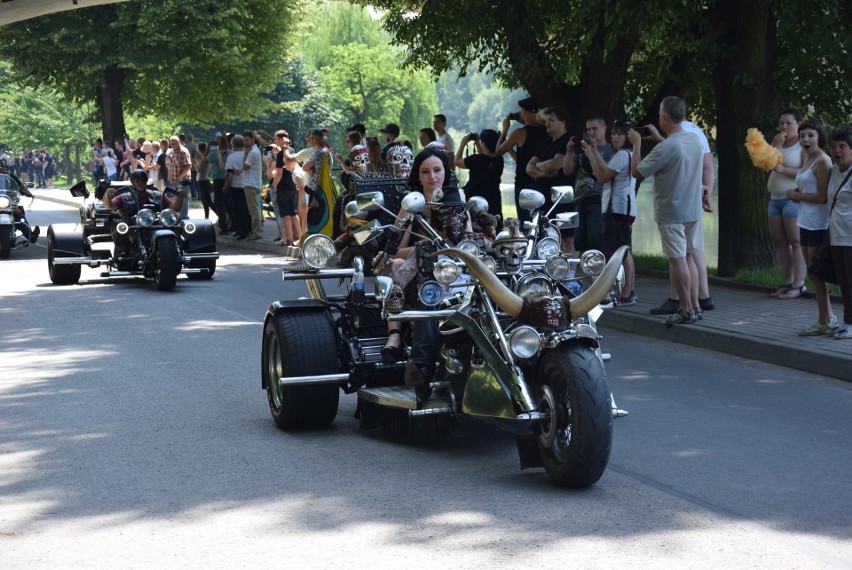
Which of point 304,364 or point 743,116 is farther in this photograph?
point 743,116

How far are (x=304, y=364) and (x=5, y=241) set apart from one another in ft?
51.6

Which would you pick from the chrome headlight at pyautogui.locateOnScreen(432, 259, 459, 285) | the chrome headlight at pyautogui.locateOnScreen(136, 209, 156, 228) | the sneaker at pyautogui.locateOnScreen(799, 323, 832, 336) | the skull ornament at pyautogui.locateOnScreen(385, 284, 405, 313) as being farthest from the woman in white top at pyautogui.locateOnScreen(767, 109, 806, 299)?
the chrome headlight at pyautogui.locateOnScreen(136, 209, 156, 228)

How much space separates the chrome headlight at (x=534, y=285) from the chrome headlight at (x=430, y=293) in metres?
0.51

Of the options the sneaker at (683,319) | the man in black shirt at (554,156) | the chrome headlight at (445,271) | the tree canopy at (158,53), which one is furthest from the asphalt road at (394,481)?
the tree canopy at (158,53)

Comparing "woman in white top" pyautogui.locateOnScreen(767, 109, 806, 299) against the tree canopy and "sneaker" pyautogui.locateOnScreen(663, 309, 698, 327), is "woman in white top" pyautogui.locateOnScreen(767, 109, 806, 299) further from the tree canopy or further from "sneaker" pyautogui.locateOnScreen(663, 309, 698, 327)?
the tree canopy

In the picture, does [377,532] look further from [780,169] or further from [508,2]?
[508,2]

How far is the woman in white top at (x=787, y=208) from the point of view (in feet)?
45.1

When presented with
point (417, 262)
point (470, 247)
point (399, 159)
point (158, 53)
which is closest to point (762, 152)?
point (399, 159)

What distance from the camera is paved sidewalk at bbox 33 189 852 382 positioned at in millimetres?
10602

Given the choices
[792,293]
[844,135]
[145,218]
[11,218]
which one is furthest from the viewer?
[11,218]

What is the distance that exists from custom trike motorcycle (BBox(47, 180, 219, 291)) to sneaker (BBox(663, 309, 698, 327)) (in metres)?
7.04

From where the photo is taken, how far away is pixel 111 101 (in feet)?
137

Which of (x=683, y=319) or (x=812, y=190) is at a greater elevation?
(x=812, y=190)

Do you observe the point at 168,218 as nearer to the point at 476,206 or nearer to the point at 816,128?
the point at 816,128
